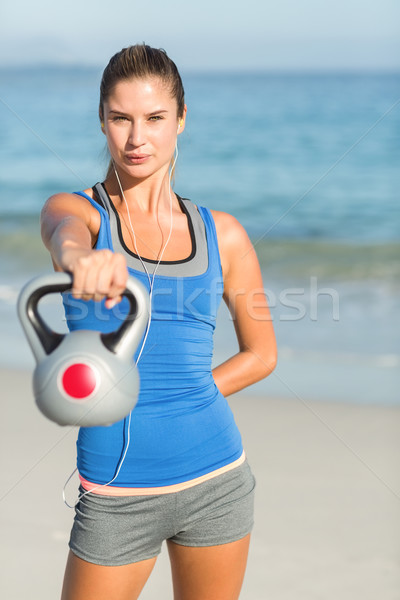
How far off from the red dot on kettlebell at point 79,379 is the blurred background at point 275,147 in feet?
12.0

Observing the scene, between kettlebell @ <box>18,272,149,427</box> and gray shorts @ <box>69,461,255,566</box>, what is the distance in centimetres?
44

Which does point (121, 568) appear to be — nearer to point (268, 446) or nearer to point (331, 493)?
point (331, 493)

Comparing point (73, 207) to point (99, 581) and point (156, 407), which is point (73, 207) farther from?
point (99, 581)

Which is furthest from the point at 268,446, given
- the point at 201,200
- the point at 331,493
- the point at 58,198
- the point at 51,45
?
the point at 51,45

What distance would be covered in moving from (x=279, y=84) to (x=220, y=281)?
64.8 ft

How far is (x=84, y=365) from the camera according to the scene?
1.20 m

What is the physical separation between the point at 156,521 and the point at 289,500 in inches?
80.7

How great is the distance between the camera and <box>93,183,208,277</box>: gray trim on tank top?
5.41 ft

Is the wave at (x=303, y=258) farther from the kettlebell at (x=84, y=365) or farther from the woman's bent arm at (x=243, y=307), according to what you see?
the kettlebell at (x=84, y=365)

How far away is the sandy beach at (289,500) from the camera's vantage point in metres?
2.96

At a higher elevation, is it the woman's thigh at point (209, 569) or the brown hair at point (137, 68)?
the brown hair at point (137, 68)

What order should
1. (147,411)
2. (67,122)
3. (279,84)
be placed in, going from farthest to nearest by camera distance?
1. (279,84)
2. (67,122)
3. (147,411)

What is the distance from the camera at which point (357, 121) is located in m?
17.2

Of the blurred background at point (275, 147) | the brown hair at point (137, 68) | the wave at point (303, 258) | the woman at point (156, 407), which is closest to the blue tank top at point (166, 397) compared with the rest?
the woman at point (156, 407)
